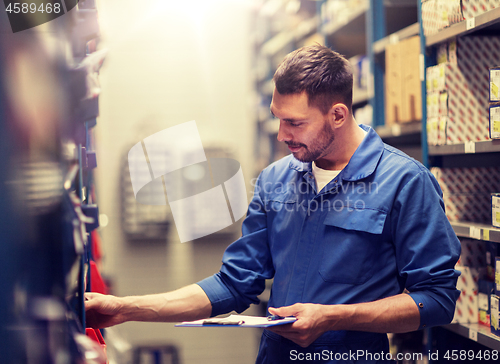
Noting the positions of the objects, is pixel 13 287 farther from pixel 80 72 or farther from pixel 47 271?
pixel 80 72

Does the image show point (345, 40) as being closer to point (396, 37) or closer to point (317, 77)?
point (396, 37)

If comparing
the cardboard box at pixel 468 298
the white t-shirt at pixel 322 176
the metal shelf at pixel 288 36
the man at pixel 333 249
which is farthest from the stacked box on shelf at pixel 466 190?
the metal shelf at pixel 288 36

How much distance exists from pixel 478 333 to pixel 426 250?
3.05 feet

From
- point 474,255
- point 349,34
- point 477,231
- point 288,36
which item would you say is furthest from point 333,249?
point 288,36

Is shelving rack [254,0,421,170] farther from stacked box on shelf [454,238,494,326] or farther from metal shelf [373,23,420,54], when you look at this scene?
stacked box on shelf [454,238,494,326]

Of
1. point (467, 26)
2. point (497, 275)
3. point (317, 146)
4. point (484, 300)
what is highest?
point (467, 26)

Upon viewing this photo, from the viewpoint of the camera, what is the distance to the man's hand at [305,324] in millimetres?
1301

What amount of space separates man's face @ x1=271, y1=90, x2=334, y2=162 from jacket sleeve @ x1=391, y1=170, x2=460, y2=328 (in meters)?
0.31

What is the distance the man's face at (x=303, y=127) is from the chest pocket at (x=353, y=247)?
233mm

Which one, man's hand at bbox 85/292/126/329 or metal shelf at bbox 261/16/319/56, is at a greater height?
metal shelf at bbox 261/16/319/56

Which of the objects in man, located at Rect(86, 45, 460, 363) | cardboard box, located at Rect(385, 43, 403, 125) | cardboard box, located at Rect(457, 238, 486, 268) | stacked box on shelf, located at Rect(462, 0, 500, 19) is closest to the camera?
man, located at Rect(86, 45, 460, 363)

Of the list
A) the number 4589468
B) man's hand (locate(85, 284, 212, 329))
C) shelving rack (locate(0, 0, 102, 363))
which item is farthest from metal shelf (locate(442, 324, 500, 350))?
the number 4589468

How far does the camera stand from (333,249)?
151 cm

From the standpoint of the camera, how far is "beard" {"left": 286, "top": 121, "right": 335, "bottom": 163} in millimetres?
1558
